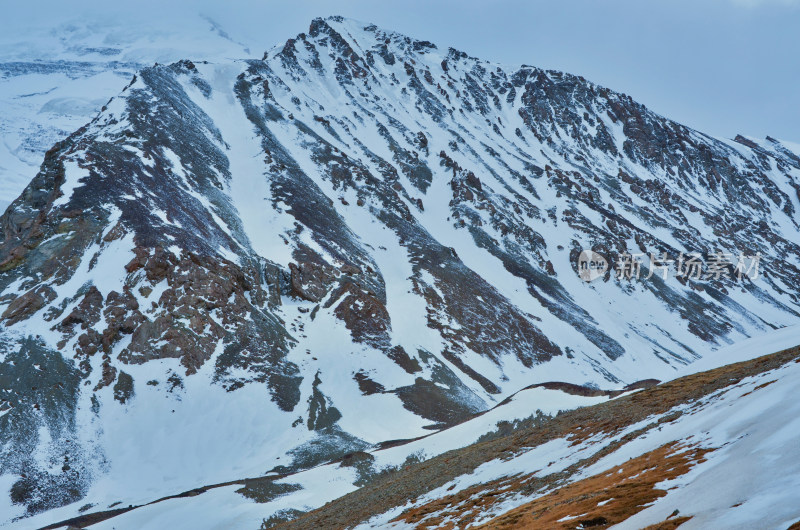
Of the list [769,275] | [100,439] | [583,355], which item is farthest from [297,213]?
[769,275]

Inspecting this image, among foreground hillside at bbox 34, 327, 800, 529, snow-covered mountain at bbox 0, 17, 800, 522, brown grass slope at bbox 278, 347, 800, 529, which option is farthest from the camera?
snow-covered mountain at bbox 0, 17, 800, 522

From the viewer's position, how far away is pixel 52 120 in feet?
639

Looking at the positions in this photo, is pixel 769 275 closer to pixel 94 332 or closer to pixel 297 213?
pixel 297 213

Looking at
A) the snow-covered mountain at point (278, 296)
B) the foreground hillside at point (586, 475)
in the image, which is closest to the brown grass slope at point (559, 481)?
the foreground hillside at point (586, 475)

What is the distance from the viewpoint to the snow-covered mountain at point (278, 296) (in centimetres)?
5069

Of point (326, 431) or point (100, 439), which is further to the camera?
point (326, 431)

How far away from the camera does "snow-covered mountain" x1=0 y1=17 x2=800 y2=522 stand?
50.7 metres

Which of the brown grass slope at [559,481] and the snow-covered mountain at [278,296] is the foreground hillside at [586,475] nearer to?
the brown grass slope at [559,481]

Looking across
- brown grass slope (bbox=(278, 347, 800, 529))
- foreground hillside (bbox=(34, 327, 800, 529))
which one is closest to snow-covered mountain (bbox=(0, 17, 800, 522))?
foreground hillside (bbox=(34, 327, 800, 529))

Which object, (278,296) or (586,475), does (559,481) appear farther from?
(278,296)

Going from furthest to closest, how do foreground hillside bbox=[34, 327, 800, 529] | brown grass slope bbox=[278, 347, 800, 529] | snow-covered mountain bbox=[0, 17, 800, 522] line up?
snow-covered mountain bbox=[0, 17, 800, 522] < brown grass slope bbox=[278, 347, 800, 529] < foreground hillside bbox=[34, 327, 800, 529]

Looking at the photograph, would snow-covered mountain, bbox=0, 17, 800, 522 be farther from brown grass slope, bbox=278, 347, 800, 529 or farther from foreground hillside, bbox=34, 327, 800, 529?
brown grass slope, bbox=278, 347, 800, 529

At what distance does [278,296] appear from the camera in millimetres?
74812

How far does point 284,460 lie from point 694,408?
135 feet
